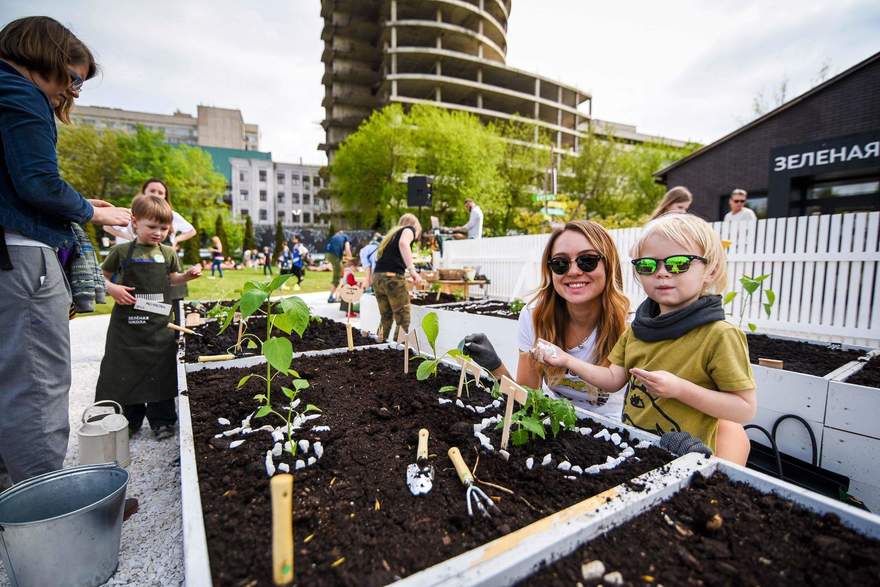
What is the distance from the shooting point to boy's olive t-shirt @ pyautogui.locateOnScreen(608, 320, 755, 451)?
1.27 meters

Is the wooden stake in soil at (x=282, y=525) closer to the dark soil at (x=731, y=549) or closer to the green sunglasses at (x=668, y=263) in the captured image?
the dark soil at (x=731, y=549)

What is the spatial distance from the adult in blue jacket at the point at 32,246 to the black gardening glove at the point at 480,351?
160 centimetres

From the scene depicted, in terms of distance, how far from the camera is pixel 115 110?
203 ft

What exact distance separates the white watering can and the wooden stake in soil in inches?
74.4

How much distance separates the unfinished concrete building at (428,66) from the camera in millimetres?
35406

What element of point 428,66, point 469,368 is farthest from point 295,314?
point 428,66

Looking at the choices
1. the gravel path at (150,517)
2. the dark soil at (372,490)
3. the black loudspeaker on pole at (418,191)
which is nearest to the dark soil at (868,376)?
the dark soil at (372,490)

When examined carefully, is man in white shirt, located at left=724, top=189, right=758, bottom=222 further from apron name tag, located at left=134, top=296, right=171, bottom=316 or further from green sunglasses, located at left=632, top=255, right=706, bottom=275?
apron name tag, located at left=134, top=296, right=171, bottom=316

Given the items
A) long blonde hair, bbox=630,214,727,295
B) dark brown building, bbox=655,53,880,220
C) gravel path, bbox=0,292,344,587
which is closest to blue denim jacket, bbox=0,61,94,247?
gravel path, bbox=0,292,344,587

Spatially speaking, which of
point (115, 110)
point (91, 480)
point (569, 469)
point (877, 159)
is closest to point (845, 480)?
point (569, 469)

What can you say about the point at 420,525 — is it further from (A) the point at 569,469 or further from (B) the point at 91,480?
(B) the point at 91,480

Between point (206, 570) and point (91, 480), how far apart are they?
3.84ft

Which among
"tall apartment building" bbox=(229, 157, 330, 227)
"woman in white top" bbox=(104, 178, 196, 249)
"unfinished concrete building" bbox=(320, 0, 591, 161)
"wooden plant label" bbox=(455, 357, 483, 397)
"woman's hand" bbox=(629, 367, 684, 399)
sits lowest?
"wooden plant label" bbox=(455, 357, 483, 397)

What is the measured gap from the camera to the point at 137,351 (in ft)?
8.29
